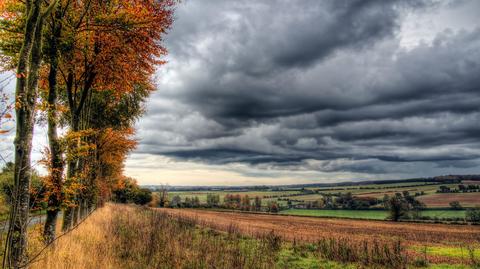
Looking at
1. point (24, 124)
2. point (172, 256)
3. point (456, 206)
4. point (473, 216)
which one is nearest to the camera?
point (24, 124)

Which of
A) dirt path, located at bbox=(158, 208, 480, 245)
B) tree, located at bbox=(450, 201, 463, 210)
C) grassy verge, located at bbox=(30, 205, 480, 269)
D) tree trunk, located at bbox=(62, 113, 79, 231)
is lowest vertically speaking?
tree, located at bbox=(450, 201, 463, 210)

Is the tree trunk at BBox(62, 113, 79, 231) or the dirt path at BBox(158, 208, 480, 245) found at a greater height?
the tree trunk at BBox(62, 113, 79, 231)

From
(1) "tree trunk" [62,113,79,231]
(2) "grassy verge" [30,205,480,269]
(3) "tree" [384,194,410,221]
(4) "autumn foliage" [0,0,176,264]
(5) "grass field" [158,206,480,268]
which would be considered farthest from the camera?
(3) "tree" [384,194,410,221]

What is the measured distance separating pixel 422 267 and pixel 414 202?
80.4 m

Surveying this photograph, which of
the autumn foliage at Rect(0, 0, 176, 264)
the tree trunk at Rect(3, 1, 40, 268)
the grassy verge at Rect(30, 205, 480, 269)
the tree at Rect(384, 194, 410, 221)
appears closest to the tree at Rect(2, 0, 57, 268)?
the tree trunk at Rect(3, 1, 40, 268)

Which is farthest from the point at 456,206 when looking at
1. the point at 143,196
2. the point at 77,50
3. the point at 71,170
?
the point at 77,50

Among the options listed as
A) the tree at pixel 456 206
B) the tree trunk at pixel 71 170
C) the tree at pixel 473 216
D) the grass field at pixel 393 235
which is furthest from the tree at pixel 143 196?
the tree at pixel 456 206

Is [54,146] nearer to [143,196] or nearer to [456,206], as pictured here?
[143,196]

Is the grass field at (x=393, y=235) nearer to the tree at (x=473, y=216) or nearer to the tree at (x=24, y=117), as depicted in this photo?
the tree at (x=24, y=117)

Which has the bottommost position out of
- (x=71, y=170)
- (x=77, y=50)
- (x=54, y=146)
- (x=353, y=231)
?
(x=353, y=231)

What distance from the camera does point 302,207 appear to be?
11294 cm

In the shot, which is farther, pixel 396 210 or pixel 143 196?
pixel 143 196

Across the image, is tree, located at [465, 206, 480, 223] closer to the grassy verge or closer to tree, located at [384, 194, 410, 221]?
tree, located at [384, 194, 410, 221]

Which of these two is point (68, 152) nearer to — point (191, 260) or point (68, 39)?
point (68, 39)
